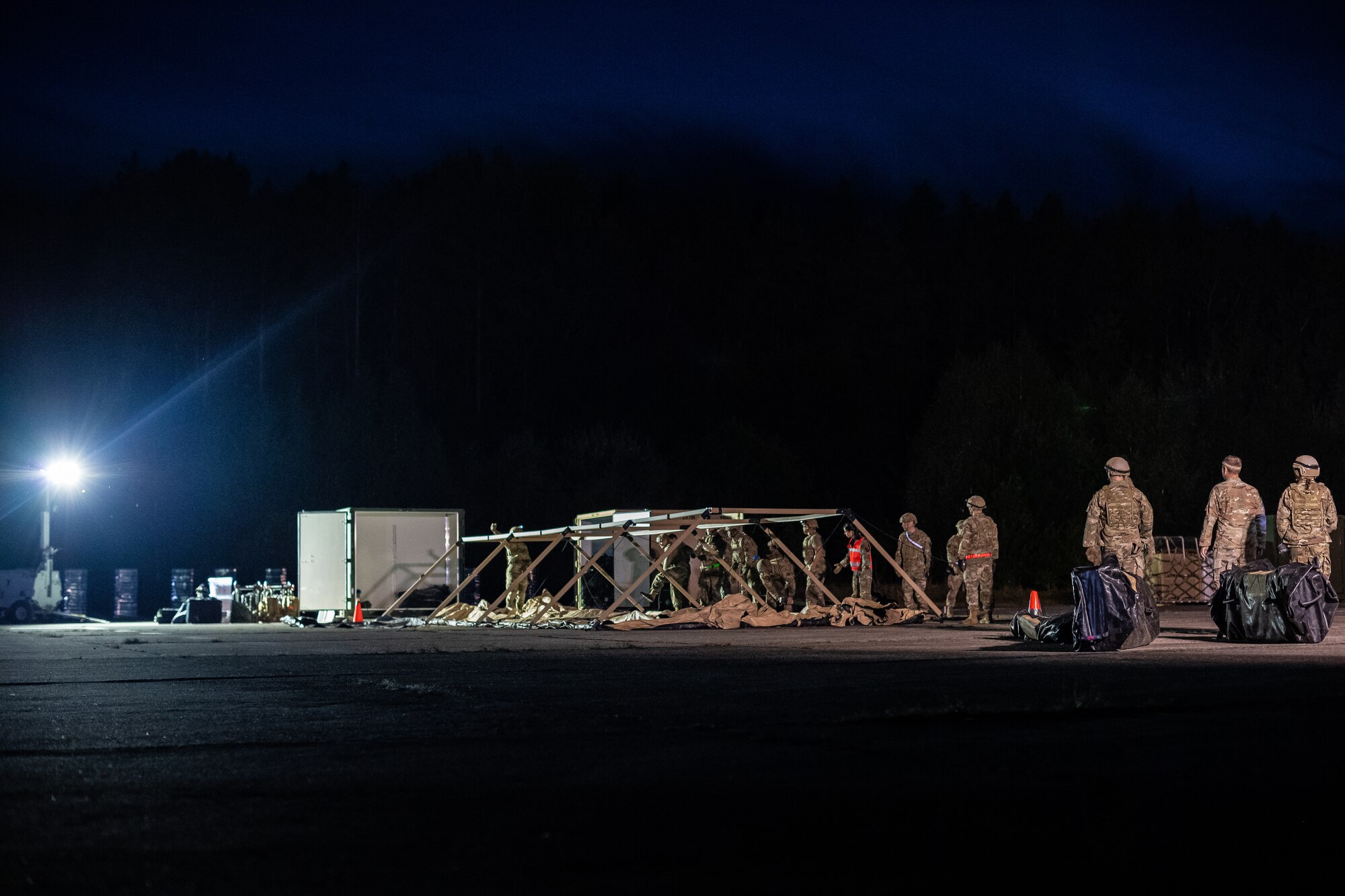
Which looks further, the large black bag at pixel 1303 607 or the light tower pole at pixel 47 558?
the light tower pole at pixel 47 558

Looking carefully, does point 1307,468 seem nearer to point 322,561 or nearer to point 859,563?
point 859,563

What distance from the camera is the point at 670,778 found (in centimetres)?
660

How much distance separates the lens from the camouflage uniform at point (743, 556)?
92.6 ft

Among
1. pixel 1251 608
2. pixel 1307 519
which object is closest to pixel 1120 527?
pixel 1251 608

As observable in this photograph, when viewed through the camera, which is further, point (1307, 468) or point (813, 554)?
point (813, 554)

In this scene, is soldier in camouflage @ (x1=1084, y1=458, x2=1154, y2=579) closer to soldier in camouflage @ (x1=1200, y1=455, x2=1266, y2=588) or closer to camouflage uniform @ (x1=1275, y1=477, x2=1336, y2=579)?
soldier in camouflage @ (x1=1200, y1=455, x2=1266, y2=588)

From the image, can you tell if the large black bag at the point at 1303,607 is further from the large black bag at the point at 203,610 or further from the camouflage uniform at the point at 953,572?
the large black bag at the point at 203,610

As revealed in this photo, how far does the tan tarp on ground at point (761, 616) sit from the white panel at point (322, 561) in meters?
8.88

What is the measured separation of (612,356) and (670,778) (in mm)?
68687

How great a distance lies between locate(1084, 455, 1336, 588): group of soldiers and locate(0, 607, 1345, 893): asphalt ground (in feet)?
16.9

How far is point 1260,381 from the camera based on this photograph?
6406cm

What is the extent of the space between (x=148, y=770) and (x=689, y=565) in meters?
21.8

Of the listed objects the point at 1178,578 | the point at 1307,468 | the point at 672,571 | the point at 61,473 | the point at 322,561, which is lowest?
the point at 1178,578

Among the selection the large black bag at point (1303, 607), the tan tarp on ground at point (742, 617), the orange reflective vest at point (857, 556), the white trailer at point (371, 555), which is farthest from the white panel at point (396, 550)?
the large black bag at point (1303, 607)
